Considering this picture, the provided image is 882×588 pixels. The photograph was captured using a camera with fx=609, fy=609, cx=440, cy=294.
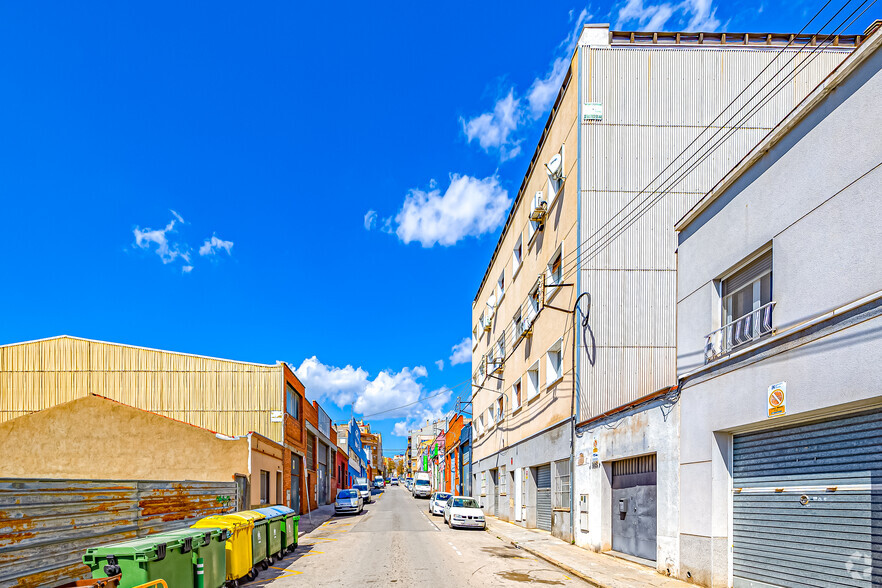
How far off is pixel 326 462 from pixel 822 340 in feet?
148

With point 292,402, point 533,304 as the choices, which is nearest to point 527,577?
point 533,304

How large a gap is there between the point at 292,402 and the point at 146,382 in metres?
7.50

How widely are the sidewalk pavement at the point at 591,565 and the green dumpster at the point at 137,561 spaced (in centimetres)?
785

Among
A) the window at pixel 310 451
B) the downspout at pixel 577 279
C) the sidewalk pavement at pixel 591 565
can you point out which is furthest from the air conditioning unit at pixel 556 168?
the window at pixel 310 451

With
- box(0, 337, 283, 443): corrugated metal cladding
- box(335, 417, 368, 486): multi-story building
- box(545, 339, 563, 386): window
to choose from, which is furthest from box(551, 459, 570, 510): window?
box(335, 417, 368, 486): multi-story building

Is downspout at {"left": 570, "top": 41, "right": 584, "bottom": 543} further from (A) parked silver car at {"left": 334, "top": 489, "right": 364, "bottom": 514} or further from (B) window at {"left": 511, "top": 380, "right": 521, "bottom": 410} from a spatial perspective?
(A) parked silver car at {"left": 334, "top": 489, "right": 364, "bottom": 514}

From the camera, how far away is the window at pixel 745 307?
1055 cm

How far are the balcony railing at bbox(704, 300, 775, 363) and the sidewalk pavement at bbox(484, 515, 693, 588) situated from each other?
4538 millimetres

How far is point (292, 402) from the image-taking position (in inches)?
1325

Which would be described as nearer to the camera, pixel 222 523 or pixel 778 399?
pixel 778 399

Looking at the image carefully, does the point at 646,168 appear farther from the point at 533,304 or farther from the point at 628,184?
the point at 533,304

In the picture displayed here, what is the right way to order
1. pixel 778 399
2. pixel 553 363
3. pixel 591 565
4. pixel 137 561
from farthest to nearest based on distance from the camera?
pixel 553 363 < pixel 591 565 < pixel 778 399 < pixel 137 561

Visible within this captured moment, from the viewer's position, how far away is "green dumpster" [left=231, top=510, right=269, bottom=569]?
1343 centimetres

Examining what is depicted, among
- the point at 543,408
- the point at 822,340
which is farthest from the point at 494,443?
the point at 822,340
